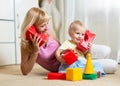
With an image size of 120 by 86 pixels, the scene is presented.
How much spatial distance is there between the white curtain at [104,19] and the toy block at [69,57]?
3.44ft

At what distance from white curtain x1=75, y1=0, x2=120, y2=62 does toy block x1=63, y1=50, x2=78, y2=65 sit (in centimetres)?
105

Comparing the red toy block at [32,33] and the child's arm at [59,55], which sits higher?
the red toy block at [32,33]

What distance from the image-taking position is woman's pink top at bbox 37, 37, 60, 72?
1.53 meters

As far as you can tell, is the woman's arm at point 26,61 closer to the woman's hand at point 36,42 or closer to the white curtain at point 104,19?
the woman's hand at point 36,42

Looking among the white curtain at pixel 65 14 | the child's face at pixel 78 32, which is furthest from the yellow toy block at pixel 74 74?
the white curtain at pixel 65 14

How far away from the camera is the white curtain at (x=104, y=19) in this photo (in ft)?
7.85

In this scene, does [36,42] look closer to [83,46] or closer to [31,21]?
[31,21]

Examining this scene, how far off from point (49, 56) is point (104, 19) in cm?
110

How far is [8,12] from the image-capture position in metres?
2.41

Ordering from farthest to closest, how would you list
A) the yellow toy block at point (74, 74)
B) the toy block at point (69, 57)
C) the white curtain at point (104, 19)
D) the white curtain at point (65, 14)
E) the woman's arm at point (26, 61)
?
the white curtain at point (65, 14), the white curtain at point (104, 19), the woman's arm at point (26, 61), the toy block at point (69, 57), the yellow toy block at point (74, 74)

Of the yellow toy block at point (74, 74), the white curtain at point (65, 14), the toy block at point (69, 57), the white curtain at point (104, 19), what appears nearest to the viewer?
the yellow toy block at point (74, 74)

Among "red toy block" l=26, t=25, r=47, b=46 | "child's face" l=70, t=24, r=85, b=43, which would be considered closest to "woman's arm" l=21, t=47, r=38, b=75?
"red toy block" l=26, t=25, r=47, b=46

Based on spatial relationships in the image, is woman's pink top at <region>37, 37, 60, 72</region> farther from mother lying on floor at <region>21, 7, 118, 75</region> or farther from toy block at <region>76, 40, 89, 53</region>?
toy block at <region>76, 40, 89, 53</region>

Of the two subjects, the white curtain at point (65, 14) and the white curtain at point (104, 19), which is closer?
the white curtain at point (104, 19)
